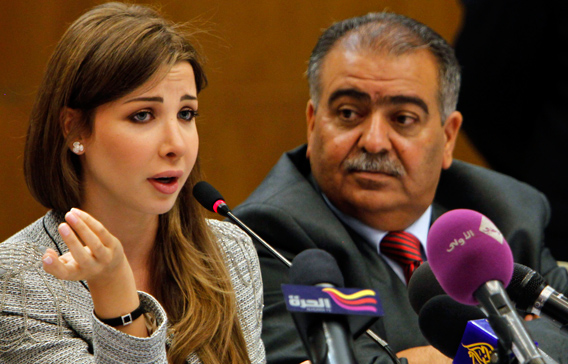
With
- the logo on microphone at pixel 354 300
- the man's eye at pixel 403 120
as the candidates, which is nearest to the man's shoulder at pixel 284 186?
the man's eye at pixel 403 120

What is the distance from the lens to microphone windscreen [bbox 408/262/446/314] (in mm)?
1412

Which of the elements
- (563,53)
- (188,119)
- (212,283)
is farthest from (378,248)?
(563,53)

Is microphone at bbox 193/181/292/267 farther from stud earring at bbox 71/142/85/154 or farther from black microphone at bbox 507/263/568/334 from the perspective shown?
black microphone at bbox 507/263/568/334

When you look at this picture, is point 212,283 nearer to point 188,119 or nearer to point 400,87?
point 188,119

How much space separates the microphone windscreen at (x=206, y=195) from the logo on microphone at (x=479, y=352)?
1.92 ft

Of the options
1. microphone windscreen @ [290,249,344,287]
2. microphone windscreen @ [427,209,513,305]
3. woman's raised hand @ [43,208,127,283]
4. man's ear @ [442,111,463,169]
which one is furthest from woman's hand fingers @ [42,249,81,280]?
man's ear @ [442,111,463,169]

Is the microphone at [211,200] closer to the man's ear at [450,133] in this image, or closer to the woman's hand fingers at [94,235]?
the woman's hand fingers at [94,235]

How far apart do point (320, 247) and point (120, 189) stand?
0.75 metres

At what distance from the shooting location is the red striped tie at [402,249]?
2.32 meters

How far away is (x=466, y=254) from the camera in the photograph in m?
1.13

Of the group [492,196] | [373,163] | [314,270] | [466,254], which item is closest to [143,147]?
[314,270]

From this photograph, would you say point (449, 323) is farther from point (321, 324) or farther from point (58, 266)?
point (58, 266)

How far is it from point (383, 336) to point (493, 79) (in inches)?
59.9

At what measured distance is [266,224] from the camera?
2158 millimetres
